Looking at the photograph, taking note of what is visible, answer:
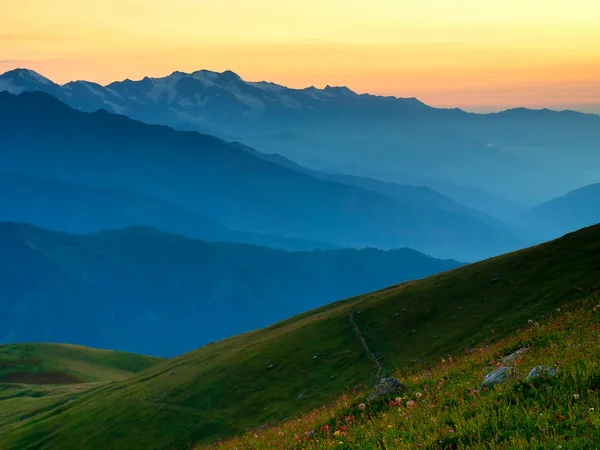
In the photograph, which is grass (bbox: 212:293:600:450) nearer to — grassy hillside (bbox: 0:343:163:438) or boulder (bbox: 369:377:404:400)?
boulder (bbox: 369:377:404:400)

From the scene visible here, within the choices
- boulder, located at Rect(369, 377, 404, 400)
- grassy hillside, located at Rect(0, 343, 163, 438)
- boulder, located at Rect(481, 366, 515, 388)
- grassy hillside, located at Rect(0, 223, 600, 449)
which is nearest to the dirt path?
grassy hillside, located at Rect(0, 223, 600, 449)

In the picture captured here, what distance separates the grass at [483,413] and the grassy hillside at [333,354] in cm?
2555

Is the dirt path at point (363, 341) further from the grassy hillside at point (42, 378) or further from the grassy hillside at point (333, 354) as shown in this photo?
the grassy hillside at point (42, 378)

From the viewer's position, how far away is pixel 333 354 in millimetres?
64562

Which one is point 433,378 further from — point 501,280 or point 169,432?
point 169,432

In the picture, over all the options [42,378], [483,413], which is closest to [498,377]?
[483,413]

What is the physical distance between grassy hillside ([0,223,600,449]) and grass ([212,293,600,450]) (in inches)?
1006

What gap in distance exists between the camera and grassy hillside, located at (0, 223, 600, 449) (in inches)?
2104

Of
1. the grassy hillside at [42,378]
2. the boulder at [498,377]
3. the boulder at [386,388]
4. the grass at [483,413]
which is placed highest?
the grassy hillside at [42,378]

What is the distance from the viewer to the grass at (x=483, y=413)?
541 inches

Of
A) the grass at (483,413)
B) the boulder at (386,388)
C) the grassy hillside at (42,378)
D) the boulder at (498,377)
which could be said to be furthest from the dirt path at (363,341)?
the grassy hillside at (42,378)

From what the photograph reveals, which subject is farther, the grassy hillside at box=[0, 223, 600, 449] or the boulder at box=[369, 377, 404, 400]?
the grassy hillside at box=[0, 223, 600, 449]

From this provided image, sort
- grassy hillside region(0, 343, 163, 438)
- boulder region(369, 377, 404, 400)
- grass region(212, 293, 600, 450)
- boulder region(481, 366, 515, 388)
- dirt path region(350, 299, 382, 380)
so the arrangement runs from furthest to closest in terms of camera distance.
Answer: grassy hillside region(0, 343, 163, 438) → dirt path region(350, 299, 382, 380) → boulder region(369, 377, 404, 400) → boulder region(481, 366, 515, 388) → grass region(212, 293, 600, 450)

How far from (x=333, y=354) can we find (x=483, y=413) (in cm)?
4985
